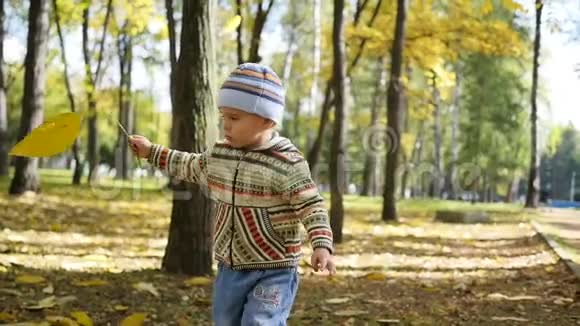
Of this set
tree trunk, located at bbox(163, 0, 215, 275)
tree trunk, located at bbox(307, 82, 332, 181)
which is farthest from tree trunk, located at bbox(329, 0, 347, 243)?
tree trunk, located at bbox(163, 0, 215, 275)

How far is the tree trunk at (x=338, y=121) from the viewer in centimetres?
948

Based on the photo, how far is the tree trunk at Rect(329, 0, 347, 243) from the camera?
9.48m

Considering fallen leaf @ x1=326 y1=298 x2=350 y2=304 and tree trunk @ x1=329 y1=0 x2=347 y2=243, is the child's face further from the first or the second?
tree trunk @ x1=329 y1=0 x2=347 y2=243

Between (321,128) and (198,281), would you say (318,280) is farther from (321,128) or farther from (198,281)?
(321,128)

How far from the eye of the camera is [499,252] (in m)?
9.64

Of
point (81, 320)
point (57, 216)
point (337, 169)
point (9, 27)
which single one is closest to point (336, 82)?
point (337, 169)

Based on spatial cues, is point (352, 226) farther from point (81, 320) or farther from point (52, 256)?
point (81, 320)

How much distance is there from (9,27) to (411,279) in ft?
83.4

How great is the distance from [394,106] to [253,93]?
474 inches

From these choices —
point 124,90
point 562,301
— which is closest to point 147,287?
point 562,301

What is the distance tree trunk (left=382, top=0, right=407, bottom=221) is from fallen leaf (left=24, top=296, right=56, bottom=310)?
1017cm

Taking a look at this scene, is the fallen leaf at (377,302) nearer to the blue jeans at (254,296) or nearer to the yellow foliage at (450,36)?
the blue jeans at (254,296)

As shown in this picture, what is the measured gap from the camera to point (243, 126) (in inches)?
108

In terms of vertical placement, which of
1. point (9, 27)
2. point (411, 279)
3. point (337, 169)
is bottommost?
point (411, 279)
